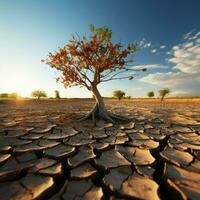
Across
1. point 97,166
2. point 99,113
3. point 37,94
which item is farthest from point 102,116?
point 37,94

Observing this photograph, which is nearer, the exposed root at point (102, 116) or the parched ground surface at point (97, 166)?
the parched ground surface at point (97, 166)

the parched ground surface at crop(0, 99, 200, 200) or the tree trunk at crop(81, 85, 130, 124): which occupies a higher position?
the tree trunk at crop(81, 85, 130, 124)

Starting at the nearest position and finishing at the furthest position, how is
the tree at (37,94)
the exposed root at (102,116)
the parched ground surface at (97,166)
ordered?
the parched ground surface at (97,166)
the exposed root at (102,116)
the tree at (37,94)

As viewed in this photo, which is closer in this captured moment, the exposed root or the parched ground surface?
the parched ground surface

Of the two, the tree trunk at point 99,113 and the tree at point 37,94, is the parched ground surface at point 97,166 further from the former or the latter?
the tree at point 37,94

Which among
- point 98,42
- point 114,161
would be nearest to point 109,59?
point 98,42

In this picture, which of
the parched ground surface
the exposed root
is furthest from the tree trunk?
the parched ground surface

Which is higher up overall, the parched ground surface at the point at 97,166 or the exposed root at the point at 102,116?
the exposed root at the point at 102,116

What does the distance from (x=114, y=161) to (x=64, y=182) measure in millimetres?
682

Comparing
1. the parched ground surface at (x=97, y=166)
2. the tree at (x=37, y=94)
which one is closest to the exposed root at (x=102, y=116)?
the parched ground surface at (x=97, y=166)

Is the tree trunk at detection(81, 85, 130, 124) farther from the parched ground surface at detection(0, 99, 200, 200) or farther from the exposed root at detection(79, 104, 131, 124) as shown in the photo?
the parched ground surface at detection(0, 99, 200, 200)

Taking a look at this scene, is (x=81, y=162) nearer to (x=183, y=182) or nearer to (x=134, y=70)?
(x=183, y=182)

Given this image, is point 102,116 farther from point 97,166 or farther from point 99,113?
point 97,166

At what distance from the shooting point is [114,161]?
2.05 m
